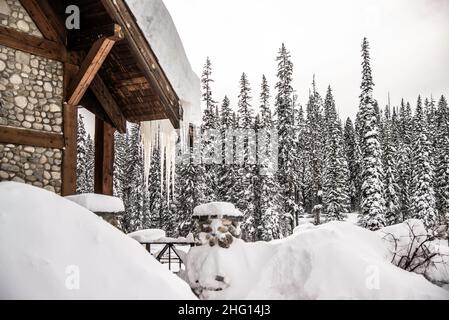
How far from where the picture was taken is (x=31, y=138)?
6676 millimetres

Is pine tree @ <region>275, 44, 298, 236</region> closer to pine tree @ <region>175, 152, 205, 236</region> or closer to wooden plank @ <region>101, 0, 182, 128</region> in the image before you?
pine tree @ <region>175, 152, 205, 236</region>

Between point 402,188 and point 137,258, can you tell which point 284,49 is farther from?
point 137,258

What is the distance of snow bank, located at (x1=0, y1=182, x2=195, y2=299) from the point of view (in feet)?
10.6

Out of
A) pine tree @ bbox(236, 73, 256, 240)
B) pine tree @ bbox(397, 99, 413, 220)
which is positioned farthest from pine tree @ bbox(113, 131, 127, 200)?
pine tree @ bbox(397, 99, 413, 220)

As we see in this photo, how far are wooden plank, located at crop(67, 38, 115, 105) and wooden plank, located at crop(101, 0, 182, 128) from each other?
444 mm

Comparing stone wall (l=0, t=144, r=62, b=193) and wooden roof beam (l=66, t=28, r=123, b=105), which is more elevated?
wooden roof beam (l=66, t=28, r=123, b=105)

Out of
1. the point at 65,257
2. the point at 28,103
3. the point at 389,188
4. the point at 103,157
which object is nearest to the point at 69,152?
the point at 28,103

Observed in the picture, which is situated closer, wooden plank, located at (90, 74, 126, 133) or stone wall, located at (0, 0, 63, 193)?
stone wall, located at (0, 0, 63, 193)

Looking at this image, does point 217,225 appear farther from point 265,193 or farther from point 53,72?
point 265,193

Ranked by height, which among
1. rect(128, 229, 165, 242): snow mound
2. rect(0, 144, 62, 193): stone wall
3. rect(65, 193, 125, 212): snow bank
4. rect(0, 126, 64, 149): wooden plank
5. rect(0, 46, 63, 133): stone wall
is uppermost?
rect(0, 46, 63, 133): stone wall

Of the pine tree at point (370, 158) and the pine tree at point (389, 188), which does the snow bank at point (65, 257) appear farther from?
the pine tree at point (389, 188)

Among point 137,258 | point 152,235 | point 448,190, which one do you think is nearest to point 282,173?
point 448,190

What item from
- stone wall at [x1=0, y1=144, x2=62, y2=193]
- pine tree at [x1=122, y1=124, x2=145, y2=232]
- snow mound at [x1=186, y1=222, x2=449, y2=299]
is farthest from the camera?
pine tree at [x1=122, y1=124, x2=145, y2=232]

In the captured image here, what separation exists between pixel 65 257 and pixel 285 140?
85.9 feet
